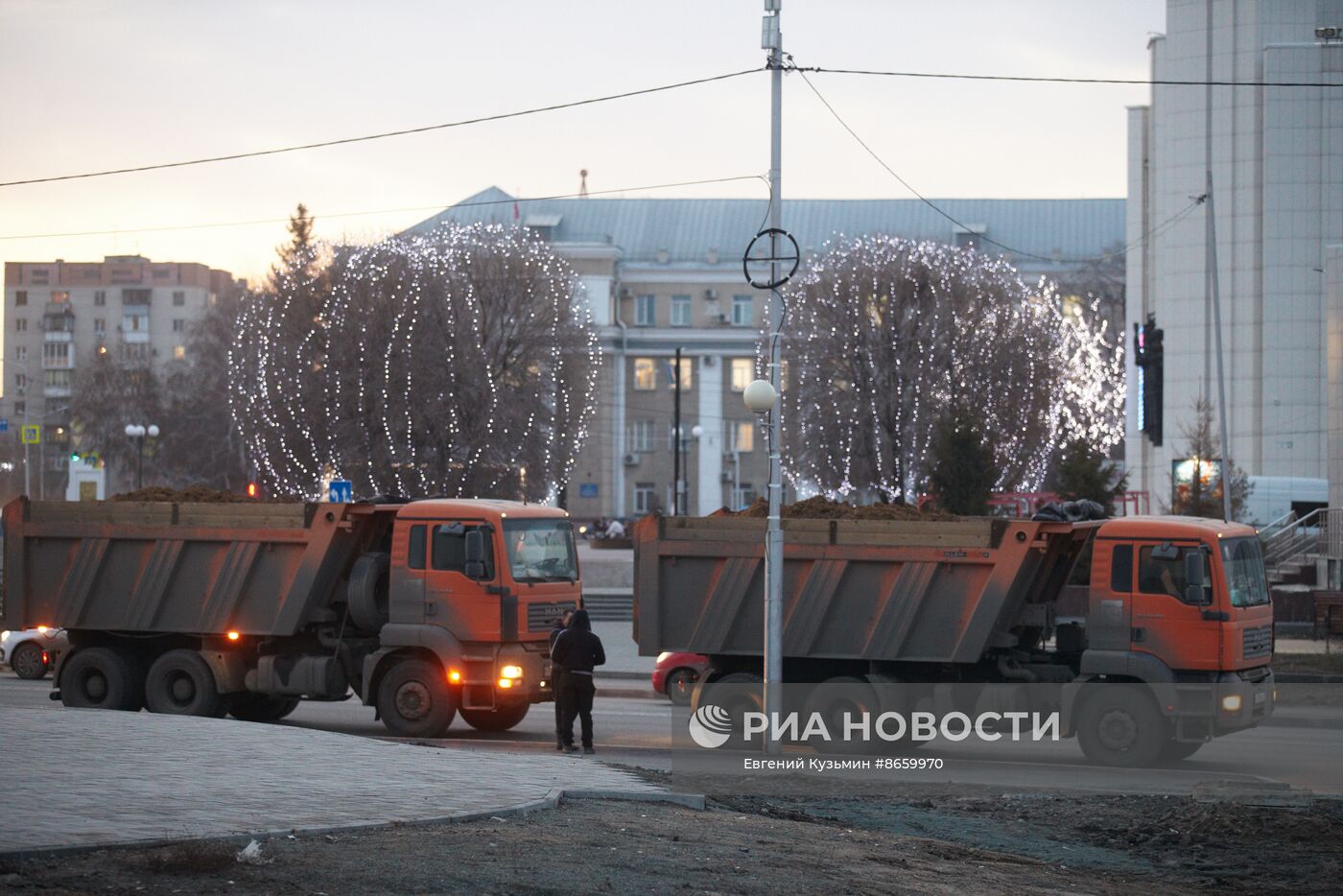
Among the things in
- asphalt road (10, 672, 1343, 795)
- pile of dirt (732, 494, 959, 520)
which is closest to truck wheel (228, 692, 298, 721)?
asphalt road (10, 672, 1343, 795)

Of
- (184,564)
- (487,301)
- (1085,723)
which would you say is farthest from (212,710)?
(487,301)

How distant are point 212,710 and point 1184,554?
1207 centimetres

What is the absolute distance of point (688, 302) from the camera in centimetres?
9781

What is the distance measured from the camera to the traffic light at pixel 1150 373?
6719 cm

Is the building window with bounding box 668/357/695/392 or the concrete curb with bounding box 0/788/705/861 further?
the building window with bounding box 668/357/695/392

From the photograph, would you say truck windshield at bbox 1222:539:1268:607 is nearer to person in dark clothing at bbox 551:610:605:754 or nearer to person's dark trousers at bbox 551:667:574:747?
person in dark clothing at bbox 551:610:605:754

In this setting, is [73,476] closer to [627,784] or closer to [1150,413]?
[1150,413]

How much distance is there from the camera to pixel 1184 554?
17.5 meters

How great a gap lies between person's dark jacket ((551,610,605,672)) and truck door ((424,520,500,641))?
1.89m

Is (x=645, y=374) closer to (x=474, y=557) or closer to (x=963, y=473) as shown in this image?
(x=963, y=473)

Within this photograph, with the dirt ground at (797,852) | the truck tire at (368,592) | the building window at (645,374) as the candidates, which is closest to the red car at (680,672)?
the truck tire at (368,592)

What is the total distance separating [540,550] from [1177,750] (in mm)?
7924

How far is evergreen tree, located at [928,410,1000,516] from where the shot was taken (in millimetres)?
39719

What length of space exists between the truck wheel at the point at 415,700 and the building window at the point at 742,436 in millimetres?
77535
